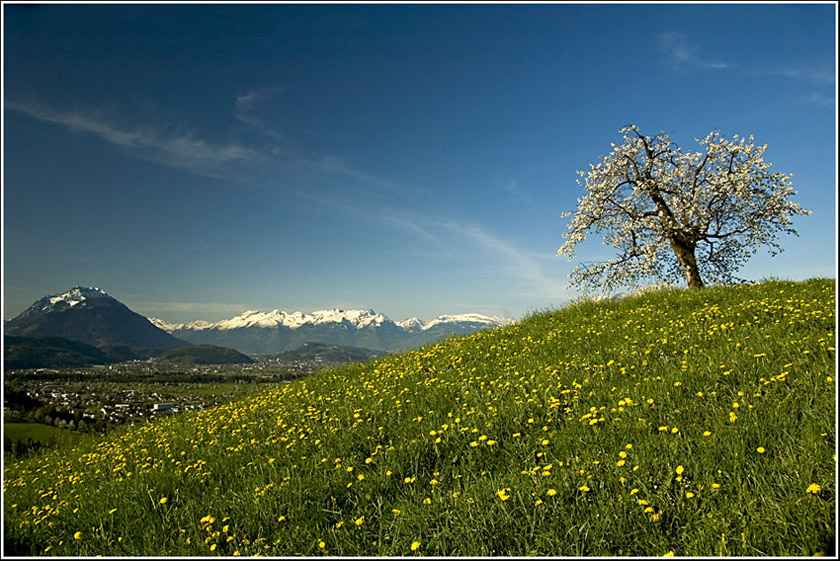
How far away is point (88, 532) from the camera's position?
607 centimetres

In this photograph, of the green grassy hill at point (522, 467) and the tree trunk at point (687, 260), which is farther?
the tree trunk at point (687, 260)

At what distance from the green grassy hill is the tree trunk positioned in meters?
12.7

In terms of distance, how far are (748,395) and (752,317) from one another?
5.46 metres

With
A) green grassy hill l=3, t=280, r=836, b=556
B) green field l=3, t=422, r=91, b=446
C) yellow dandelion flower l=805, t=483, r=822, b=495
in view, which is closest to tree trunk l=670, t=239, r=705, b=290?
green grassy hill l=3, t=280, r=836, b=556

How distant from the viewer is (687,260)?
22969mm

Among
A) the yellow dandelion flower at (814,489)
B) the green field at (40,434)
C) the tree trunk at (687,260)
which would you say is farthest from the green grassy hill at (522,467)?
the tree trunk at (687,260)

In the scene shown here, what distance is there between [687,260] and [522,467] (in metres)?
21.6

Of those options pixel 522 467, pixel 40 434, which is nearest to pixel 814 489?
pixel 522 467

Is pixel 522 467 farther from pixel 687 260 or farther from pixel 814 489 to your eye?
pixel 687 260

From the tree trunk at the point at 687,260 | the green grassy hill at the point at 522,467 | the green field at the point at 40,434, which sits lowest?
the green field at the point at 40,434

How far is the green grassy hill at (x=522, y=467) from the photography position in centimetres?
Answer: 405

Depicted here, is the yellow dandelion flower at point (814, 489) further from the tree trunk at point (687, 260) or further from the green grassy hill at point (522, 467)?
the tree trunk at point (687, 260)

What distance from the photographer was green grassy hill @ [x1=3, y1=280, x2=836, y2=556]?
4051mm

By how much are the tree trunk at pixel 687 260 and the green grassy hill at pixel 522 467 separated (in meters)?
12.7
